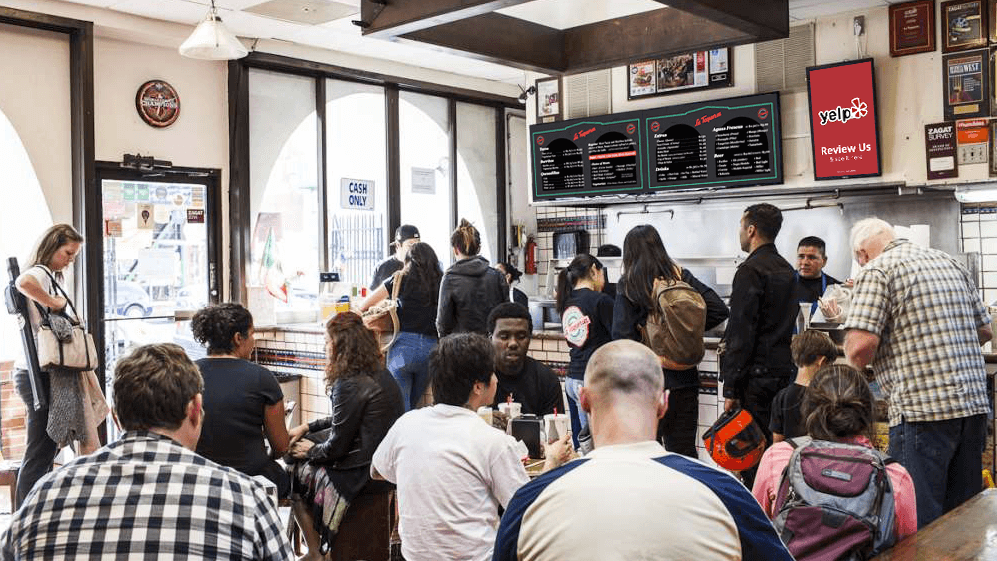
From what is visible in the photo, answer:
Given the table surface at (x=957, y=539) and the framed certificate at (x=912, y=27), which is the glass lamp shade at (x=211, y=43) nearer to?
the framed certificate at (x=912, y=27)

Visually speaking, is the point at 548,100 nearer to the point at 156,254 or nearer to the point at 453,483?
the point at 156,254

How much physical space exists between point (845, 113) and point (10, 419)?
6233 mm

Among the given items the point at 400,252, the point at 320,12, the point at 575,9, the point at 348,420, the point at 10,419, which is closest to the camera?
the point at 348,420

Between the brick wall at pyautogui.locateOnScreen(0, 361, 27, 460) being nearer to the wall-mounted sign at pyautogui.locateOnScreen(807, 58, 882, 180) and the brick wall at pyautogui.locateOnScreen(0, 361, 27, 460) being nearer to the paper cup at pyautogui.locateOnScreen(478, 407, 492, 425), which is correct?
the paper cup at pyautogui.locateOnScreen(478, 407, 492, 425)

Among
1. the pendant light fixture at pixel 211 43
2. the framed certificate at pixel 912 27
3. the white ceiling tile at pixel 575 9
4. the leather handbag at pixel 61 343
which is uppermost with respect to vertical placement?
the white ceiling tile at pixel 575 9

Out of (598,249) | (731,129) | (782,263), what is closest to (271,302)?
(598,249)

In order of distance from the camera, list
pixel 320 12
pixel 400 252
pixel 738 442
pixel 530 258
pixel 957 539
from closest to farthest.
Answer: pixel 957 539 → pixel 738 442 → pixel 320 12 → pixel 400 252 → pixel 530 258

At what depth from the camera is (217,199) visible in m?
7.81

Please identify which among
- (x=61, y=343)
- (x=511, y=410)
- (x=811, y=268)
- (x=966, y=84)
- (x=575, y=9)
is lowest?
(x=511, y=410)

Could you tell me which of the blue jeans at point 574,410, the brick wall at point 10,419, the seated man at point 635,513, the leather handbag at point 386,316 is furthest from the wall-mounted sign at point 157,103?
the seated man at point 635,513

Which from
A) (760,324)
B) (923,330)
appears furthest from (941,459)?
(760,324)

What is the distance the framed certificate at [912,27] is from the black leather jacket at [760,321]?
2687 millimetres

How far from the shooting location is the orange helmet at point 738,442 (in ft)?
14.2

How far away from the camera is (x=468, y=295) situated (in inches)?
229
